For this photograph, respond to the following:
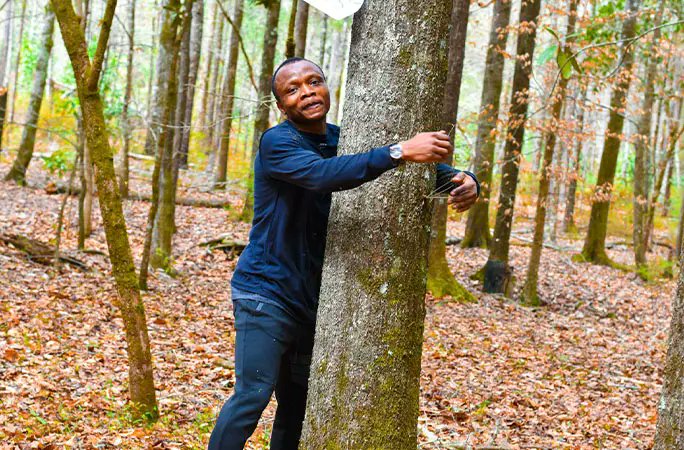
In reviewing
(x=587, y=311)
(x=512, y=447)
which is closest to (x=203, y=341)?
(x=512, y=447)

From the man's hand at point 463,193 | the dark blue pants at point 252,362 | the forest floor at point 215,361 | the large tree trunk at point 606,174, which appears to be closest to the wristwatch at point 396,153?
the man's hand at point 463,193

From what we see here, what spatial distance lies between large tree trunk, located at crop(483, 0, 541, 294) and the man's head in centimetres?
899

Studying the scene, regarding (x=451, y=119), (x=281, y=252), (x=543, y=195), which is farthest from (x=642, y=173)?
(x=281, y=252)

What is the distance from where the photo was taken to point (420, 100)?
9.16 feet

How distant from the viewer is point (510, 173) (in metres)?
12.1

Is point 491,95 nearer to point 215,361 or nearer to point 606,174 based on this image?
point 606,174

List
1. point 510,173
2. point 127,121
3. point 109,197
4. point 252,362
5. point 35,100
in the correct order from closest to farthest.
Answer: point 252,362 → point 109,197 → point 510,173 → point 127,121 → point 35,100

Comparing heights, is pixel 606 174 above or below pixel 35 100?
below

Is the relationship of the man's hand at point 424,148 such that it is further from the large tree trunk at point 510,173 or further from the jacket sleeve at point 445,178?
the large tree trunk at point 510,173

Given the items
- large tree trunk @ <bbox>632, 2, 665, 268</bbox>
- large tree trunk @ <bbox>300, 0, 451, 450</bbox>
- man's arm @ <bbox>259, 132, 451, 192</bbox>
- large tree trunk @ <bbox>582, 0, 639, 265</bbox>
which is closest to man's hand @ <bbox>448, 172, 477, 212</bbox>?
large tree trunk @ <bbox>300, 0, 451, 450</bbox>

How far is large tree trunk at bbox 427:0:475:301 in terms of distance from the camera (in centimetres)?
1023

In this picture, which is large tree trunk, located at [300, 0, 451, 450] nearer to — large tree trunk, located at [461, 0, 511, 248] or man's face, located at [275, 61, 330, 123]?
man's face, located at [275, 61, 330, 123]

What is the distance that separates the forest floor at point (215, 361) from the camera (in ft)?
15.6

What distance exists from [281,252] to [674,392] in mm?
2200
